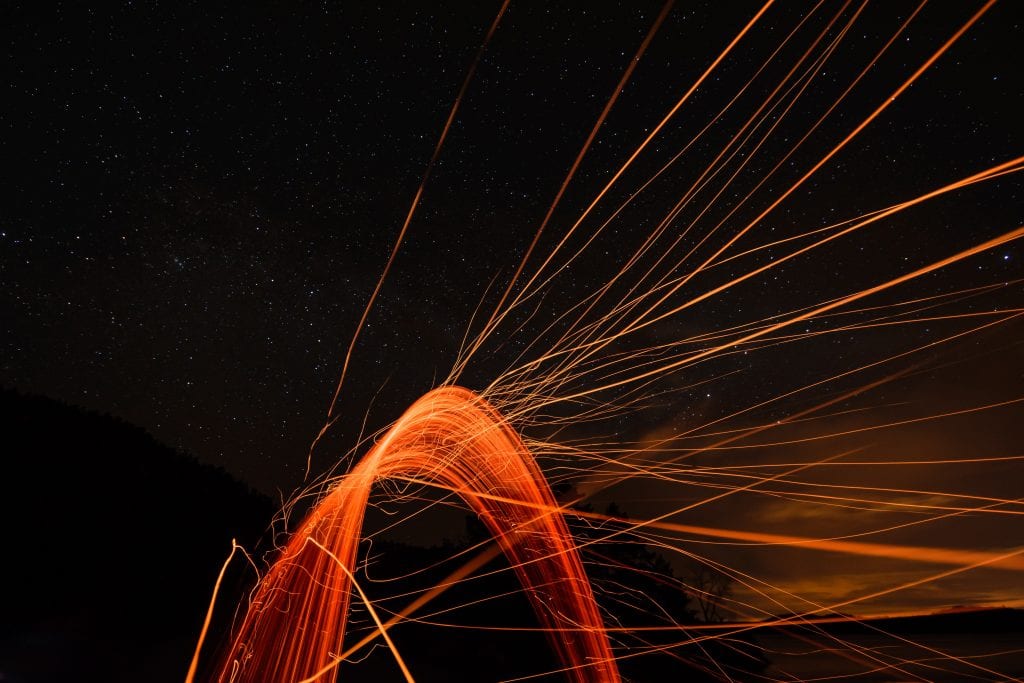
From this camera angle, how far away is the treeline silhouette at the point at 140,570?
6195 millimetres

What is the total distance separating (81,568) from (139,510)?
1.07 meters

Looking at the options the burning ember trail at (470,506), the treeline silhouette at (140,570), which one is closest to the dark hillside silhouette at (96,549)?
the treeline silhouette at (140,570)

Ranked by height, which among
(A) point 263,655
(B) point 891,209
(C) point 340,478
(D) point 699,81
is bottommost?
(A) point 263,655

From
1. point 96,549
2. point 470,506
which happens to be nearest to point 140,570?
point 96,549

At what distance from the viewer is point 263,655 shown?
578cm

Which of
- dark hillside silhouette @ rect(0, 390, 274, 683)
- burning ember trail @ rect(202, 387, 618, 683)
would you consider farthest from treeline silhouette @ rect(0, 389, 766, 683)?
burning ember trail @ rect(202, 387, 618, 683)

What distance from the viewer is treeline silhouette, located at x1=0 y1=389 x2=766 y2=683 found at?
6.20 meters

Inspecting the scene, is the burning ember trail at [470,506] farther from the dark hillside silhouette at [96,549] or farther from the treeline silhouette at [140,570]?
the dark hillside silhouette at [96,549]

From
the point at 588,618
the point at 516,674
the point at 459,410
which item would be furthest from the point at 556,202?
the point at 516,674

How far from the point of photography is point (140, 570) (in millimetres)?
7348

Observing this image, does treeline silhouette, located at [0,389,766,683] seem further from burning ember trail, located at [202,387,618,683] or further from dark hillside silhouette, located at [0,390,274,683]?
burning ember trail, located at [202,387,618,683]

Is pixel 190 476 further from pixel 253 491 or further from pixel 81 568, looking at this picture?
pixel 81 568

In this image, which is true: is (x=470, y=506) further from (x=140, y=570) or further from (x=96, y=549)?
(x=96, y=549)

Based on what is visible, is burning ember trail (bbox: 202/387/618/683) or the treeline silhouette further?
the treeline silhouette
